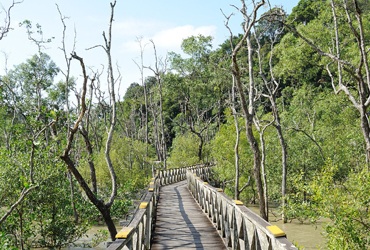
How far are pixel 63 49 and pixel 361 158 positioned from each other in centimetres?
1617

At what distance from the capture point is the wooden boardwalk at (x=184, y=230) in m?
7.52

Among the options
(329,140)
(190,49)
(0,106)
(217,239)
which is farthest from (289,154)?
(0,106)

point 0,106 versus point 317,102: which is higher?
point 0,106

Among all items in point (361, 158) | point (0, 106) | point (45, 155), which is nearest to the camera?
point (45, 155)

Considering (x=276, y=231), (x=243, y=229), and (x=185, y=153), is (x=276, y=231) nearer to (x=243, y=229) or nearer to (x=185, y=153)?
(x=243, y=229)

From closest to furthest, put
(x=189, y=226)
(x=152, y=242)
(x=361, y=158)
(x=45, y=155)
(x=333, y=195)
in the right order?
(x=152, y=242)
(x=333, y=195)
(x=189, y=226)
(x=45, y=155)
(x=361, y=158)

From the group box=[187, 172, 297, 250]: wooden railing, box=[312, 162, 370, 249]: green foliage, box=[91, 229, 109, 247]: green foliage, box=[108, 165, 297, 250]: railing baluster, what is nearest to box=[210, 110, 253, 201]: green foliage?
box=[91, 229, 109, 247]: green foliage

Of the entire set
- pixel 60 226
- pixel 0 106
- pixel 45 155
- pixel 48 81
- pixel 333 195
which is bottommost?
pixel 60 226

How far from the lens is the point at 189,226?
938 cm

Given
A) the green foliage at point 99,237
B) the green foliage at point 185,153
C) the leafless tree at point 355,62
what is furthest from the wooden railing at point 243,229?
the green foliage at point 185,153

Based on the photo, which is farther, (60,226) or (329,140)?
(329,140)

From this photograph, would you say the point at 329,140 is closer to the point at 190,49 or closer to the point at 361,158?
the point at 361,158

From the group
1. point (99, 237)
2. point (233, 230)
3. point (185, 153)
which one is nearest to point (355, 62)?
point (99, 237)

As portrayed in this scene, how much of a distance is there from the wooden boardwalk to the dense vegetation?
2.05 m
